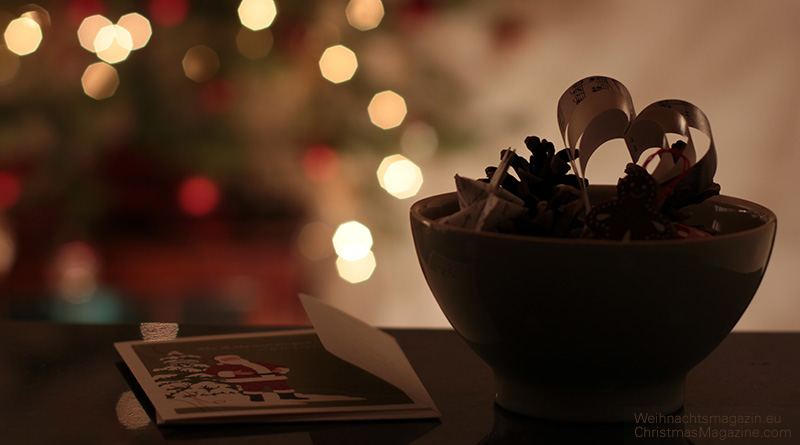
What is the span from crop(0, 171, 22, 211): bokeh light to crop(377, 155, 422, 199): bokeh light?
83 centimetres

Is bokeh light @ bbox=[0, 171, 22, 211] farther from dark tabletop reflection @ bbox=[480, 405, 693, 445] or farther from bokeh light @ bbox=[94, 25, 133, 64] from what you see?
dark tabletop reflection @ bbox=[480, 405, 693, 445]

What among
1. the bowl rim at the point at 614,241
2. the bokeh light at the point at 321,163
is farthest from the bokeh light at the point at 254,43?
the bowl rim at the point at 614,241

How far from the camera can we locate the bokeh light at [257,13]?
1.67m

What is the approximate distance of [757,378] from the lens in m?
0.52

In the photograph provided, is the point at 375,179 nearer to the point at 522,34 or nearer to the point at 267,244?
the point at 267,244

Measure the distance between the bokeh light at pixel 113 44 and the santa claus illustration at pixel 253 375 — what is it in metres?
1.32

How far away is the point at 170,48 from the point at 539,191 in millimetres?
1395

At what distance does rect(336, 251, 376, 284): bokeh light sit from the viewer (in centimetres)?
180

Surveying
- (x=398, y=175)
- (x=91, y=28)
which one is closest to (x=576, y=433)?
(x=398, y=175)

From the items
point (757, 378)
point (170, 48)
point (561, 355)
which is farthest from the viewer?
point (170, 48)

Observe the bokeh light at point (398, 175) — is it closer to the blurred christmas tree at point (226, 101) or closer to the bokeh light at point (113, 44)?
the blurred christmas tree at point (226, 101)

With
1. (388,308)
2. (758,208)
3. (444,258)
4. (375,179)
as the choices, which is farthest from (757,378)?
(388,308)

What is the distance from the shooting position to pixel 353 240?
1776 mm

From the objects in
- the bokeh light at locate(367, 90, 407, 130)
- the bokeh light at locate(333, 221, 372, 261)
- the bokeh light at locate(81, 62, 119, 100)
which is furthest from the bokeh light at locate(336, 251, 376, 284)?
the bokeh light at locate(81, 62, 119, 100)
